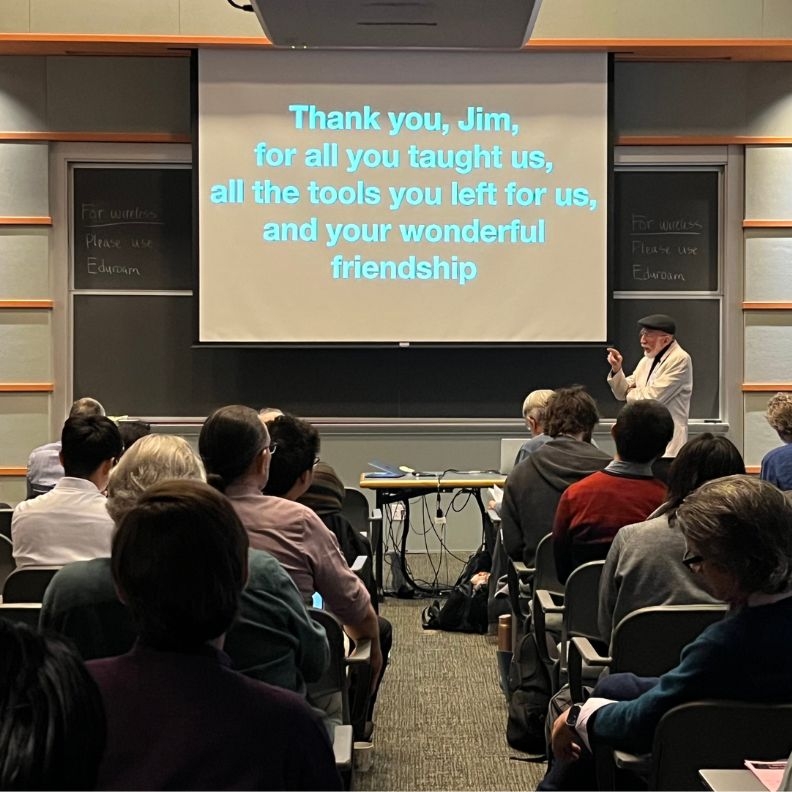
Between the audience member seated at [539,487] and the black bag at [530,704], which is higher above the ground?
the audience member seated at [539,487]

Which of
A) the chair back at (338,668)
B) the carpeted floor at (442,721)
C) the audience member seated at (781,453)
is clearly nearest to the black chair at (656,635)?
the chair back at (338,668)

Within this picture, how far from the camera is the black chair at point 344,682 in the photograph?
2232 millimetres

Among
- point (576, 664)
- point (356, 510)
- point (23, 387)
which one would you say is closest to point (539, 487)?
point (356, 510)

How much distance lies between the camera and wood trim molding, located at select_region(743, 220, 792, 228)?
7.43 m

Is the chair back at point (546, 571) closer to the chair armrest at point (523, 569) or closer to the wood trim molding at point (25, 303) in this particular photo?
the chair armrest at point (523, 569)

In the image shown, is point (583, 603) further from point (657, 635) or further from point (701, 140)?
point (701, 140)

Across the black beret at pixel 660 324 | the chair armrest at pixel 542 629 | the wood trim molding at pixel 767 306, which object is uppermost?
the wood trim molding at pixel 767 306

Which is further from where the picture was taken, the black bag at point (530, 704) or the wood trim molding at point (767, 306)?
Answer: the wood trim molding at point (767, 306)

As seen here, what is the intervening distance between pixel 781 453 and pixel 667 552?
190cm

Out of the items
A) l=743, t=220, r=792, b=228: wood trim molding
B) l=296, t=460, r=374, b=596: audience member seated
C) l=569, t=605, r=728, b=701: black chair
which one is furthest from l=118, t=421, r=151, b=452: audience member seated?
l=743, t=220, r=792, b=228: wood trim molding

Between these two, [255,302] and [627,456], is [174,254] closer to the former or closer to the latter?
[255,302]

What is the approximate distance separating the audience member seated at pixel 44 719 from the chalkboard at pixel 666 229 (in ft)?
22.5

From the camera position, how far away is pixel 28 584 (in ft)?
9.57

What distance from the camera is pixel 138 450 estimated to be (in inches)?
105
